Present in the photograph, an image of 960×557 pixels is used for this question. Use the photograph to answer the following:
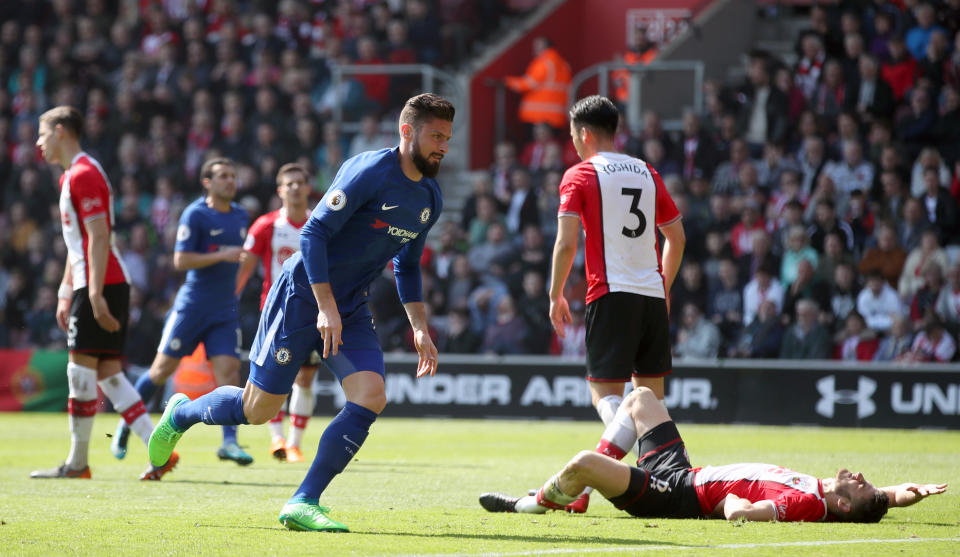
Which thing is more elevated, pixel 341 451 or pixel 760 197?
pixel 760 197

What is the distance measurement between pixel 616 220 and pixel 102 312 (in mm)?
3815

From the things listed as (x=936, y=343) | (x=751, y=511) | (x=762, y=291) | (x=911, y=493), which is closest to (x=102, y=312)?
(x=751, y=511)

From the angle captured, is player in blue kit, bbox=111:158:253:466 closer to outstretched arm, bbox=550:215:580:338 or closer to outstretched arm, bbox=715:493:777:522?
outstretched arm, bbox=550:215:580:338

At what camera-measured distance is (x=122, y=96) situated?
76.1 feet

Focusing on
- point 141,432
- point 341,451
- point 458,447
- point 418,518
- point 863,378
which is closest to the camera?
point 341,451

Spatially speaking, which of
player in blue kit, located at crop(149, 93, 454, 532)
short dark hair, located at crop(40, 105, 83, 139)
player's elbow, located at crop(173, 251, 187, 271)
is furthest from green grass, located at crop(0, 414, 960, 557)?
short dark hair, located at crop(40, 105, 83, 139)

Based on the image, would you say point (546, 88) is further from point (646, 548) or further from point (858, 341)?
point (646, 548)

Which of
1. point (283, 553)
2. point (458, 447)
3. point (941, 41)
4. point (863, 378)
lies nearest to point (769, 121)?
point (941, 41)

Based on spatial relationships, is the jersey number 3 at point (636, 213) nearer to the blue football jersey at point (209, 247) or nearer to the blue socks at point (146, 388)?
the blue football jersey at point (209, 247)

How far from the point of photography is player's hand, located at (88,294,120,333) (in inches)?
353

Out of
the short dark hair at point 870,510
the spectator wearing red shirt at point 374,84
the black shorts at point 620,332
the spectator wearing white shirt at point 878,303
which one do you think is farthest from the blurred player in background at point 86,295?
the spectator wearing red shirt at point 374,84

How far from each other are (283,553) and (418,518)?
1500mm

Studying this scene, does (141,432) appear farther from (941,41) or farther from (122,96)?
(122,96)

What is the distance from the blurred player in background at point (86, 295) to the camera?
9164 mm
